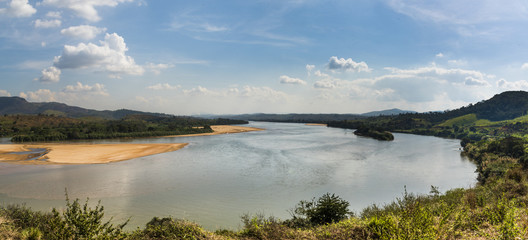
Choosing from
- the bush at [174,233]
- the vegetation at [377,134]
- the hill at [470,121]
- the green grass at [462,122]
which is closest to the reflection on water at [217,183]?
the bush at [174,233]

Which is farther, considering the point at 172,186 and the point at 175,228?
the point at 172,186

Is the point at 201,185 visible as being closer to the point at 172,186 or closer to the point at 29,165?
the point at 172,186

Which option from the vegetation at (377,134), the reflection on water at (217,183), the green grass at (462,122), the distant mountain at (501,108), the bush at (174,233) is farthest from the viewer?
the distant mountain at (501,108)

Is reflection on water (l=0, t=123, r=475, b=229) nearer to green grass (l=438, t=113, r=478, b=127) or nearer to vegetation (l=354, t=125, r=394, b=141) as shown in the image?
vegetation (l=354, t=125, r=394, b=141)

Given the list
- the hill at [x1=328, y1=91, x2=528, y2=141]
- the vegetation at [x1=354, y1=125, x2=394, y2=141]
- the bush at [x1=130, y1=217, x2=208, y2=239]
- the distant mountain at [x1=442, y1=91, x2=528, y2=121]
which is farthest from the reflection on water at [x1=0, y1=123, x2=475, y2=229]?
the distant mountain at [x1=442, y1=91, x2=528, y2=121]

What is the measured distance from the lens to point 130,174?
93.7ft

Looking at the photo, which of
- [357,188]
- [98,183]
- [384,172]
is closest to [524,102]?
[384,172]

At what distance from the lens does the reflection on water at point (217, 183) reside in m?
18.5

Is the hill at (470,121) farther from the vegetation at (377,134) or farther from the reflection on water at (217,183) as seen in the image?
the reflection on water at (217,183)

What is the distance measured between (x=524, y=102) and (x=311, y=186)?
17265cm

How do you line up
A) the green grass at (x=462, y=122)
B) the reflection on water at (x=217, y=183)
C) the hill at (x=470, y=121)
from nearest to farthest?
1. the reflection on water at (x=217, y=183)
2. the hill at (x=470, y=121)
3. the green grass at (x=462, y=122)

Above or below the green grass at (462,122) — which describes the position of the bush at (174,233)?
below

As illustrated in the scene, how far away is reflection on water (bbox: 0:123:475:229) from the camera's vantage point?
60.5ft

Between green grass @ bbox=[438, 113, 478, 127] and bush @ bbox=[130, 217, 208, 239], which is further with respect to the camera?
green grass @ bbox=[438, 113, 478, 127]
